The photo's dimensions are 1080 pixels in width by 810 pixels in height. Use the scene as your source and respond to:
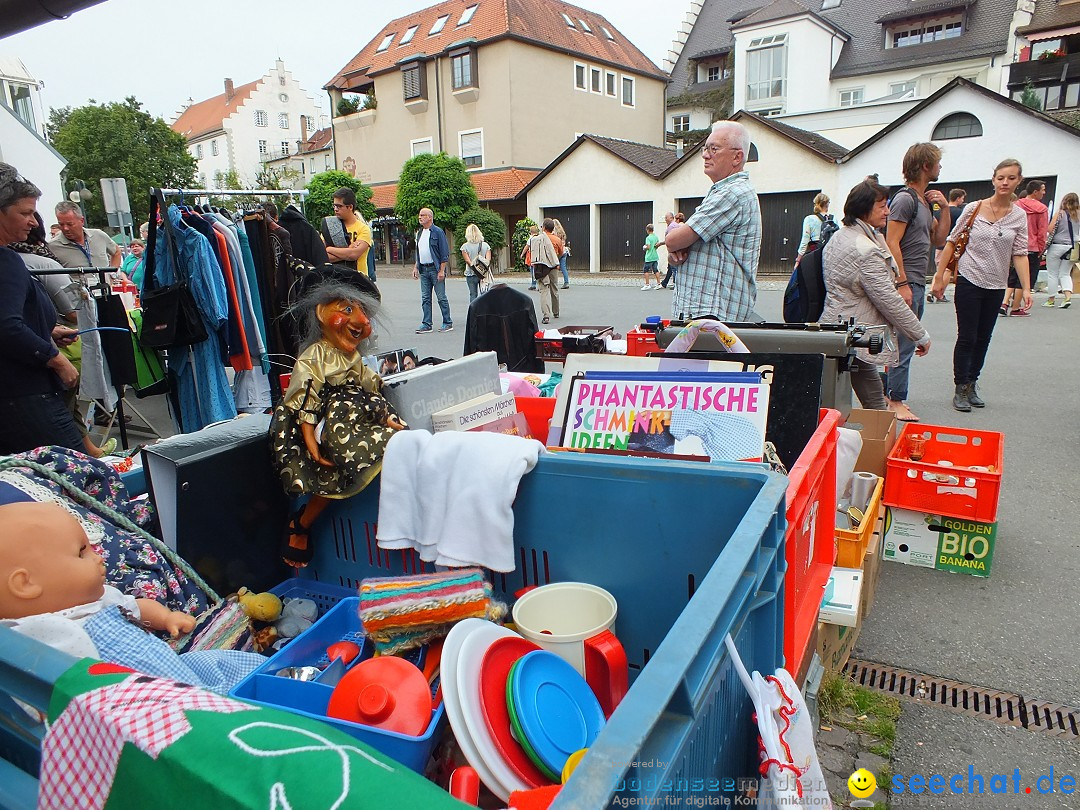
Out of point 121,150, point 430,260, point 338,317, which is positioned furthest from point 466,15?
point 338,317

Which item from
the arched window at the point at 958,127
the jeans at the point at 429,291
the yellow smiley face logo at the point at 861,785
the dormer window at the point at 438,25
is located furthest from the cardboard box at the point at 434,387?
the dormer window at the point at 438,25

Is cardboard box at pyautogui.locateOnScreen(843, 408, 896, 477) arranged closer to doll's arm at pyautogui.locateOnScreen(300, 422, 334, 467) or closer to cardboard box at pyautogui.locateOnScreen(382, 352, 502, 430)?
cardboard box at pyautogui.locateOnScreen(382, 352, 502, 430)

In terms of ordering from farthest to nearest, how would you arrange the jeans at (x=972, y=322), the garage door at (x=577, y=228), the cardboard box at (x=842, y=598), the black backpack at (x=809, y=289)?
the garage door at (x=577, y=228), the jeans at (x=972, y=322), the black backpack at (x=809, y=289), the cardboard box at (x=842, y=598)

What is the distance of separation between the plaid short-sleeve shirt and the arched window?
815 inches

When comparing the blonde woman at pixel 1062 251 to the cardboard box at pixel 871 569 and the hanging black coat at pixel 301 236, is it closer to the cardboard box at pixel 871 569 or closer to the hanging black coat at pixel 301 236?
the cardboard box at pixel 871 569

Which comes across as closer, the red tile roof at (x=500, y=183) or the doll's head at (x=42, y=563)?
the doll's head at (x=42, y=563)

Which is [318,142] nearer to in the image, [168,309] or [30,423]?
[168,309]

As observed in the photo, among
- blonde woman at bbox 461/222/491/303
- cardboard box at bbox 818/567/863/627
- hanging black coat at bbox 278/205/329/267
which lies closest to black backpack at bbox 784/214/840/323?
cardboard box at bbox 818/567/863/627

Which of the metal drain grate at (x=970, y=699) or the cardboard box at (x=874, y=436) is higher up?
the cardboard box at (x=874, y=436)

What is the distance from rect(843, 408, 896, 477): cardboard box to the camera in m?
3.48

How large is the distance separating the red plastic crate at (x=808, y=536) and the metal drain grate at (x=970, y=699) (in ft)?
2.39

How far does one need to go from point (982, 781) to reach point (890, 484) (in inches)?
58.6

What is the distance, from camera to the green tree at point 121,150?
132ft

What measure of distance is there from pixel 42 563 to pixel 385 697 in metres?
0.78
